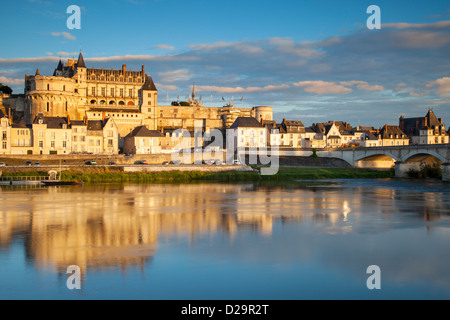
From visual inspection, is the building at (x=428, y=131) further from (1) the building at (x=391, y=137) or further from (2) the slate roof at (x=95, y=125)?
(2) the slate roof at (x=95, y=125)

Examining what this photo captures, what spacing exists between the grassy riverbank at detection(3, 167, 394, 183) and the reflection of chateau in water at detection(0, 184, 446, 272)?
655 cm

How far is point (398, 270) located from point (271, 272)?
3.36 metres

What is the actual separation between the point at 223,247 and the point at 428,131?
61202 millimetres

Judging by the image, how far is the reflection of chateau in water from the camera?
1454 centimetres

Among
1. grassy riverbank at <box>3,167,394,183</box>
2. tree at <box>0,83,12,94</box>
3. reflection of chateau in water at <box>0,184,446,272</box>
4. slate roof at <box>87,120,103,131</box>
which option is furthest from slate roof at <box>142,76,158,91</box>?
reflection of chateau in water at <box>0,184,446,272</box>

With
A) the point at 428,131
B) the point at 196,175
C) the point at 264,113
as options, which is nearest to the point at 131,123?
the point at 264,113

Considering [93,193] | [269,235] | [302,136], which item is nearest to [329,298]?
[269,235]

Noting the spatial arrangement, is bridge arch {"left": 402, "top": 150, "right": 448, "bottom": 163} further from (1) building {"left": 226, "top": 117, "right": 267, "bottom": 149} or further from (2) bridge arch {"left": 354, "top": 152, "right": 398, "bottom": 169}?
(1) building {"left": 226, "top": 117, "right": 267, "bottom": 149}

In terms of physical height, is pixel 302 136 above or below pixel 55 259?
above

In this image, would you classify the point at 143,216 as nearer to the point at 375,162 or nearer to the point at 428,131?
the point at 375,162

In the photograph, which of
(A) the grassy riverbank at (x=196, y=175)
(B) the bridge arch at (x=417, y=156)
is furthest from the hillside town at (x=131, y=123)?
(B) the bridge arch at (x=417, y=156)

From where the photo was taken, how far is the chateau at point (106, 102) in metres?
61.6

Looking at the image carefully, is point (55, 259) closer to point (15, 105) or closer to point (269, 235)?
point (269, 235)
